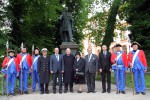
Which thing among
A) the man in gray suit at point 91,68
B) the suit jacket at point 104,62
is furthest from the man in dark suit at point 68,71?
the suit jacket at point 104,62

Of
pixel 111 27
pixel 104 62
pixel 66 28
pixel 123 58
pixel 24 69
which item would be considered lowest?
pixel 24 69

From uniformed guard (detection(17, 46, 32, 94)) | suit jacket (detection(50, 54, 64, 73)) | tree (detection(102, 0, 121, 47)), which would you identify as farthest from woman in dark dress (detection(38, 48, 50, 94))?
tree (detection(102, 0, 121, 47))

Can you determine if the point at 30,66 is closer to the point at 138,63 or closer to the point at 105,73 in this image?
the point at 105,73

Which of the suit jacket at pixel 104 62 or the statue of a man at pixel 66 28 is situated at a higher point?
the statue of a man at pixel 66 28

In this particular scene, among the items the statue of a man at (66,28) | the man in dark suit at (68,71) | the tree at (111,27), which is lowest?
the man in dark suit at (68,71)

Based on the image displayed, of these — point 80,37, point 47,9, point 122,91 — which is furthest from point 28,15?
point 122,91

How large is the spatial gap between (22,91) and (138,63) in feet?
16.4

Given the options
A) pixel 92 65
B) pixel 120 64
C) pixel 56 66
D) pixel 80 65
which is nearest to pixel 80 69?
pixel 80 65

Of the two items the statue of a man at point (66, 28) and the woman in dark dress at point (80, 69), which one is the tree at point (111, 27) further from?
the woman in dark dress at point (80, 69)

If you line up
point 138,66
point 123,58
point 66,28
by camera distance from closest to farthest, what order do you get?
point 138,66 < point 123,58 < point 66,28

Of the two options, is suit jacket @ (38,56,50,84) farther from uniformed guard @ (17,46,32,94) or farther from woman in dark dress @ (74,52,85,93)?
woman in dark dress @ (74,52,85,93)

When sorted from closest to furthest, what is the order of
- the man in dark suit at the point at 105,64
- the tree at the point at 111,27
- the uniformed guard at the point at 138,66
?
the uniformed guard at the point at 138,66 < the man in dark suit at the point at 105,64 < the tree at the point at 111,27

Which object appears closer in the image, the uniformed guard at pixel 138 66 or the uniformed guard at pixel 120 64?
the uniformed guard at pixel 138 66

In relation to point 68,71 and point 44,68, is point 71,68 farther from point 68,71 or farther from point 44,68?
point 44,68
